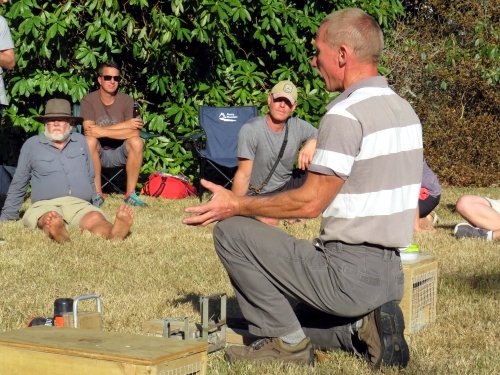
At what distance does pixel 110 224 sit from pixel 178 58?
3.91 meters

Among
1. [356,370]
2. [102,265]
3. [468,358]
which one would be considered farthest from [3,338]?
[102,265]

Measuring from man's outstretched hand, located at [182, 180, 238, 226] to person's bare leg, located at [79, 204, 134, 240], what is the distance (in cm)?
347

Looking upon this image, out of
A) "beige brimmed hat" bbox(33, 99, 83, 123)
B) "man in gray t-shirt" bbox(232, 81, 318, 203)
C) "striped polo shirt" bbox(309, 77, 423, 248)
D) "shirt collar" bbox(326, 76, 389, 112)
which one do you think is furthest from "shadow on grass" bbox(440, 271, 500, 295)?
"beige brimmed hat" bbox(33, 99, 83, 123)

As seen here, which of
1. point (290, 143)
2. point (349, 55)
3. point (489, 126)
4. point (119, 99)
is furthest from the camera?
point (489, 126)

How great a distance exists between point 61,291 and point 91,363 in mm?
2560

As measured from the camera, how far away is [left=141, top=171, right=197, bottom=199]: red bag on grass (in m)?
10.6

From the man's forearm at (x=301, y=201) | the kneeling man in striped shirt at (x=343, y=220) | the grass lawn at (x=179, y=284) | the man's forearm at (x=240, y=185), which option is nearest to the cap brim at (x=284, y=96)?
the man's forearm at (x=240, y=185)

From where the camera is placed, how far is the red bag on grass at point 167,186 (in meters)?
10.6

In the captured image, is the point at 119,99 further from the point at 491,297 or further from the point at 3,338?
the point at 3,338

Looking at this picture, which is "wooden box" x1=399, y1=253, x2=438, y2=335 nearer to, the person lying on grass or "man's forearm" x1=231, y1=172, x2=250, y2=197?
"man's forearm" x1=231, y1=172, x2=250, y2=197

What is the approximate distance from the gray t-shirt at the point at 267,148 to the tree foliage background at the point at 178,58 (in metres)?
2.31

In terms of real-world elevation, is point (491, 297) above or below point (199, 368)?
below

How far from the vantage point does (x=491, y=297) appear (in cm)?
537

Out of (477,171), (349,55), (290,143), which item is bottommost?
(477,171)
